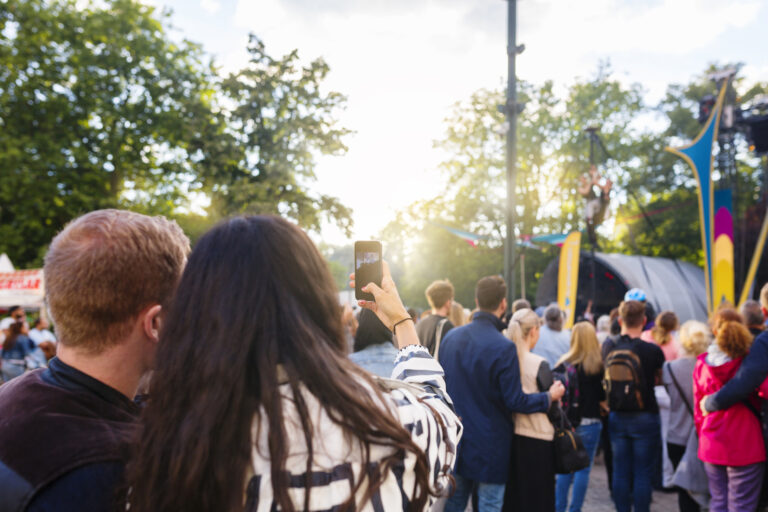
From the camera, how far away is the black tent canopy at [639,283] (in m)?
18.3

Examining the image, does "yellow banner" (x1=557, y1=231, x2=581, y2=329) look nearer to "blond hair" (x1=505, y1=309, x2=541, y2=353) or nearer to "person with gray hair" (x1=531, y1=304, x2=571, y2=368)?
"person with gray hair" (x1=531, y1=304, x2=571, y2=368)

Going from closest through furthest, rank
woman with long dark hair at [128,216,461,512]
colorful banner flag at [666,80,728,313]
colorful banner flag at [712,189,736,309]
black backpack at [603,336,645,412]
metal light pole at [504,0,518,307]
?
woman with long dark hair at [128,216,461,512]
black backpack at [603,336,645,412]
metal light pole at [504,0,518,307]
colorful banner flag at [712,189,736,309]
colorful banner flag at [666,80,728,313]

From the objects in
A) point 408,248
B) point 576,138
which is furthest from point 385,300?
point 408,248

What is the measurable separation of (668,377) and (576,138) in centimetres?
2629

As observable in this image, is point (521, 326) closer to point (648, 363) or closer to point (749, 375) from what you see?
point (648, 363)

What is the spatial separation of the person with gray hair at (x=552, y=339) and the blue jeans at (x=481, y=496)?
226 cm

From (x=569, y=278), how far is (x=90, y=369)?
436 inches

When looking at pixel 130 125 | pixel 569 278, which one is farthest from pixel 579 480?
pixel 130 125

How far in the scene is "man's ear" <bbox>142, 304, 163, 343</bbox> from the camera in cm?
134

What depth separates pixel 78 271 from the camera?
1.28 meters

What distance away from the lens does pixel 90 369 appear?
131 centimetres

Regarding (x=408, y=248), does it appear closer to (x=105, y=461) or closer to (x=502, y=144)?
(x=502, y=144)

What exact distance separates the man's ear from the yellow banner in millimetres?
10424

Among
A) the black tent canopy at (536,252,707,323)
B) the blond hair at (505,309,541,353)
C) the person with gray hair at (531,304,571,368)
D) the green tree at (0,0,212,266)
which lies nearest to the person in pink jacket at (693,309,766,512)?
the blond hair at (505,309,541,353)
